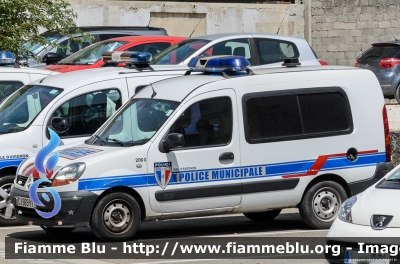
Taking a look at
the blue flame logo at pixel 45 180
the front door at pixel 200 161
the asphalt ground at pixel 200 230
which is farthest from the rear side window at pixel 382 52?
the blue flame logo at pixel 45 180

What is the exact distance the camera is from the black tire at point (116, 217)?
9.30 metres

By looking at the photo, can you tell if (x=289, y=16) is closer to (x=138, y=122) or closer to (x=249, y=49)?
(x=249, y=49)

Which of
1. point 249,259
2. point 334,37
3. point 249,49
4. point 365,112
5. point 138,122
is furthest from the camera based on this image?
point 334,37

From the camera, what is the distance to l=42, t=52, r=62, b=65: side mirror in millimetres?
16250

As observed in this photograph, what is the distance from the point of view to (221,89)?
9930 millimetres

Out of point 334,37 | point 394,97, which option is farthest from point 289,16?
point 394,97

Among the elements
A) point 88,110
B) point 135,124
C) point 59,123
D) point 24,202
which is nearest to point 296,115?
point 135,124

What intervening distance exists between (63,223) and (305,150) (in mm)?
2848

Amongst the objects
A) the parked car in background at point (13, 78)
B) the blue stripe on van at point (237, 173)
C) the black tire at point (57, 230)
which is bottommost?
the black tire at point (57, 230)

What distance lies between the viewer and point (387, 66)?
20.2 metres

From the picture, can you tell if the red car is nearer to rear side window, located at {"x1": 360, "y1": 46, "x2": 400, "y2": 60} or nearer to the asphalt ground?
the asphalt ground

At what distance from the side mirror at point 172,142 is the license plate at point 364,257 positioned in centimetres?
287

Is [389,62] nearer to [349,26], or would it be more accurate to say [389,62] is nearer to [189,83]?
[349,26]

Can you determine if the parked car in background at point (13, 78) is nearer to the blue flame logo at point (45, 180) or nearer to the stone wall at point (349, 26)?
the blue flame logo at point (45, 180)
